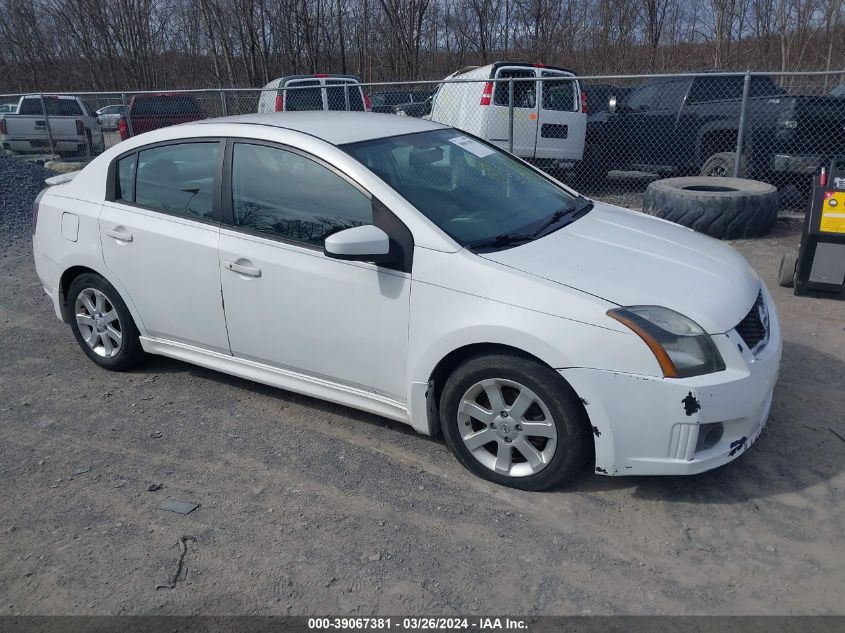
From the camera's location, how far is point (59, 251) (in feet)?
15.9

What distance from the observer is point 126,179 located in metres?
4.58

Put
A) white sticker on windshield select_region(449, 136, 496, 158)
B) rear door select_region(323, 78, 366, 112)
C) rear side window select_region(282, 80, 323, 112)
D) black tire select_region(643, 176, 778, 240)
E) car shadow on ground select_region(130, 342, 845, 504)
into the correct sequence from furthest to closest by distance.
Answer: rear door select_region(323, 78, 366, 112) → rear side window select_region(282, 80, 323, 112) → black tire select_region(643, 176, 778, 240) → white sticker on windshield select_region(449, 136, 496, 158) → car shadow on ground select_region(130, 342, 845, 504)

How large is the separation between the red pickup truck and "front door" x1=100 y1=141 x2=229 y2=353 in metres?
11.6

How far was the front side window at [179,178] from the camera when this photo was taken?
4176 mm

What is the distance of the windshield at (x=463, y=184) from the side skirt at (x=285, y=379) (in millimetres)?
959

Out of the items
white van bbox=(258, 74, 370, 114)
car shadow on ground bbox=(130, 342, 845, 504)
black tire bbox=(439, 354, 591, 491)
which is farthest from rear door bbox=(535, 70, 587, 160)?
black tire bbox=(439, 354, 591, 491)

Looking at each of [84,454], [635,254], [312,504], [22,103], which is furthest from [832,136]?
[22,103]

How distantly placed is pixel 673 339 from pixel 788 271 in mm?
3873

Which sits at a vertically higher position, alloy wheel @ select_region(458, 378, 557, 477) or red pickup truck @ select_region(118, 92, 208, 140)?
red pickup truck @ select_region(118, 92, 208, 140)

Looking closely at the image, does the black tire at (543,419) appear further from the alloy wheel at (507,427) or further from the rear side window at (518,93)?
the rear side window at (518,93)

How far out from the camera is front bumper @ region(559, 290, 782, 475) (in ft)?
9.86

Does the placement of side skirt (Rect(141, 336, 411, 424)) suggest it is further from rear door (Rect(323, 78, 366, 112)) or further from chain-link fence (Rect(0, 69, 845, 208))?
rear door (Rect(323, 78, 366, 112))

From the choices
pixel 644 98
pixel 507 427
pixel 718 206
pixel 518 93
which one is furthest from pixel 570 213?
pixel 644 98

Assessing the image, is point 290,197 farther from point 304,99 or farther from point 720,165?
point 304,99
